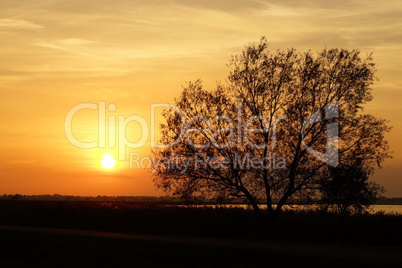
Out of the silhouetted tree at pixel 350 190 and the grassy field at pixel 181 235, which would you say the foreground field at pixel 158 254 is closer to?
the grassy field at pixel 181 235

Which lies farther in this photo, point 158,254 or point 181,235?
point 181,235

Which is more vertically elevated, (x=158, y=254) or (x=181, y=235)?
(x=158, y=254)

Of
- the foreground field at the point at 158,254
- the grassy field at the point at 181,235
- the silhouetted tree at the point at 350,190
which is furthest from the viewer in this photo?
the silhouetted tree at the point at 350,190

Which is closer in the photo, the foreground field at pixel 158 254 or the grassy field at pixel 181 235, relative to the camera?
the foreground field at pixel 158 254

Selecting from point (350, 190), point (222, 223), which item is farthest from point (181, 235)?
point (350, 190)

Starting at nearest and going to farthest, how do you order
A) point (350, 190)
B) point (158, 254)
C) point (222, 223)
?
1. point (158, 254)
2. point (350, 190)
3. point (222, 223)

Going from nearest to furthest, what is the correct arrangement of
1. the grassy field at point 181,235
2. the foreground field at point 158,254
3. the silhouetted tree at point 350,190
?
the foreground field at point 158,254, the grassy field at point 181,235, the silhouetted tree at point 350,190

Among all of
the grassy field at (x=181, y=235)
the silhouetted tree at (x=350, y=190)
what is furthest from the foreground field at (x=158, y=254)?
the silhouetted tree at (x=350, y=190)

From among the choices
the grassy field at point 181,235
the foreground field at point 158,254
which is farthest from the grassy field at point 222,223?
the foreground field at point 158,254

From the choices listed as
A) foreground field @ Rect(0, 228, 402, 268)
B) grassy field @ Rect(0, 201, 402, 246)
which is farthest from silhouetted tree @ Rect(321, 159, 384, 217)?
foreground field @ Rect(0, 228, 402, 268)

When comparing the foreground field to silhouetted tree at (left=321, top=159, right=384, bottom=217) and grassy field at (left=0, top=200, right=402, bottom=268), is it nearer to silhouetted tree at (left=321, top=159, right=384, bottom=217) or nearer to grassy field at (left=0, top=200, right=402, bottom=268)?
grassy field at (left=0, top=200, right=402, bottom=268)

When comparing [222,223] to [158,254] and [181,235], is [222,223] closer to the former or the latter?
[181,235]

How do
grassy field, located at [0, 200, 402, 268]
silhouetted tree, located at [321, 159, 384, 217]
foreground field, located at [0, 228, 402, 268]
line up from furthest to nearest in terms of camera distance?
silhouetted tree, located at [321, 159, 384, 217] → grassy field, located at [0, 200, 402, 268] → foreground field, located at [0, 228, 402, 268]

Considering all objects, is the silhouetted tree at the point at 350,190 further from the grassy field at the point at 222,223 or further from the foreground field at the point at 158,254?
the foreground field at the point at 158,254
